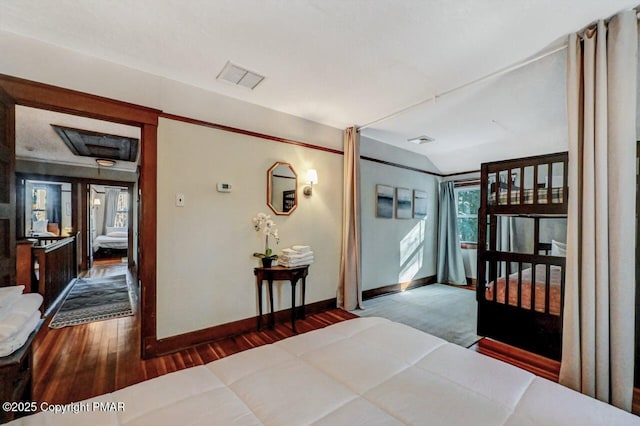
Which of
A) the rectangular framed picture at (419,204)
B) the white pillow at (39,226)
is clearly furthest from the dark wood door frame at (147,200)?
the white pillow at (39,226)

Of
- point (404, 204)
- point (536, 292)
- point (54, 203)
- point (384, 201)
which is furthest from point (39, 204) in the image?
point (536, 292)

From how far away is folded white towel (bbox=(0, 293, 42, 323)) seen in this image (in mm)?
1122

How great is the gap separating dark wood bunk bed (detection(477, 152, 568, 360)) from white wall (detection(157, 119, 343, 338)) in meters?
2.06

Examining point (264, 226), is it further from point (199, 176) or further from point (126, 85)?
point (126, 85)

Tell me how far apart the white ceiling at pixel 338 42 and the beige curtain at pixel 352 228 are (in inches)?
25.9

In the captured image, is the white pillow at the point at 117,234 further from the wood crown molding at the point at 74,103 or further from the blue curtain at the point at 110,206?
the wood crown molding at the point at 74,103

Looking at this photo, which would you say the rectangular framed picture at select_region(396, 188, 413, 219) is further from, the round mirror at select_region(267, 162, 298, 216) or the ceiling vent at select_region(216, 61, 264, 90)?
the ceiling vent at select_region(216, 61, 264, 90)

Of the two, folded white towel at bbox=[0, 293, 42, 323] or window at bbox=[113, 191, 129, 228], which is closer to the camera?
folded white towel at bbox=[0, 293, 42, 323]

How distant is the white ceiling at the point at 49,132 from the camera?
10.5 ft

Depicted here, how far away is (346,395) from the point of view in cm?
100

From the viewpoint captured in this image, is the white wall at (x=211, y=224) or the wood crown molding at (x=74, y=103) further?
the white wall at (x=211, y=224)

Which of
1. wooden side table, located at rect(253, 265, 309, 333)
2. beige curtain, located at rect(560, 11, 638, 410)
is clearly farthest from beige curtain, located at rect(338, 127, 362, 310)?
beige curtain, located at rect(560, 11, 638, 410)

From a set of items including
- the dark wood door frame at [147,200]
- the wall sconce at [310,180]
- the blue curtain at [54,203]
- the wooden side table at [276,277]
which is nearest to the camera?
the dark wood door frame at [147,200]

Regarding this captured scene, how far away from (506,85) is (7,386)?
3950 millimetres
